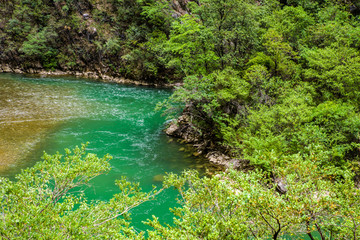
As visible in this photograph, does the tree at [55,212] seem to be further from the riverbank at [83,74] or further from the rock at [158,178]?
the riverbank at [83,74]

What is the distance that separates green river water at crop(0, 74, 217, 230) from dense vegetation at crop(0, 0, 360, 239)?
9.54ft

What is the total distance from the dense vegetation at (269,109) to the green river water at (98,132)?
2.91 m

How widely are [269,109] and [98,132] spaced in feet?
48.2

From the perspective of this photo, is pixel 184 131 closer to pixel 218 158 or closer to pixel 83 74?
pixel 218 158

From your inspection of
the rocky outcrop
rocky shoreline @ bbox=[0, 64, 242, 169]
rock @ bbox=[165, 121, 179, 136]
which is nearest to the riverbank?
rock @ bbox=[165, 121, 179, 136]

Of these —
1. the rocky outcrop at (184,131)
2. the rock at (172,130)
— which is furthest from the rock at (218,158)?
the rock at (172,130)

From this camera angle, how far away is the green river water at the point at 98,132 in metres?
14.5

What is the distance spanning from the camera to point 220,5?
1986 cm

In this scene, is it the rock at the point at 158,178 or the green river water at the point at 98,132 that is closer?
the green river water at the point at 98,132

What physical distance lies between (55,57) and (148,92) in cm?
2246

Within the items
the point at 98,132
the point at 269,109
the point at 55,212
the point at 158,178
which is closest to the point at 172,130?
the point at 98,132

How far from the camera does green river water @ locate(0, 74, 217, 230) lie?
14516 mm

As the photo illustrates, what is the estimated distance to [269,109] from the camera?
52.2 ft

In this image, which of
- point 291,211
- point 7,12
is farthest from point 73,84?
point 291,211
